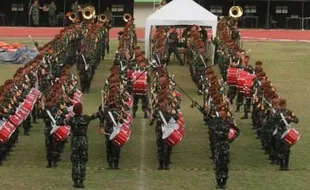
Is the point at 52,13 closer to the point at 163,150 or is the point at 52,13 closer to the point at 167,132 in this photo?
the point at 163,150

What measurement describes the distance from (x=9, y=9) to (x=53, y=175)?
3423cm

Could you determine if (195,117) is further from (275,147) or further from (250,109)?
(275,147)

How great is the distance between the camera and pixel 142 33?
47.6m

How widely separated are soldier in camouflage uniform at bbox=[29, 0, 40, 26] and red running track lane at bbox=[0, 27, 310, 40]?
1.53ft

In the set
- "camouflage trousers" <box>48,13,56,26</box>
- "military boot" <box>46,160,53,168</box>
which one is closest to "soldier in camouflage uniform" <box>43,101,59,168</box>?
"military boot" <box>46,160,53,168</box>

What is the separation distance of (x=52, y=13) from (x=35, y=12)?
35.1 inches

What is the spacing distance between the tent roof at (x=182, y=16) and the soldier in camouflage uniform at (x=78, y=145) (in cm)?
1578

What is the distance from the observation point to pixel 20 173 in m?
16.8

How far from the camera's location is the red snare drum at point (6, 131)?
17.2 m

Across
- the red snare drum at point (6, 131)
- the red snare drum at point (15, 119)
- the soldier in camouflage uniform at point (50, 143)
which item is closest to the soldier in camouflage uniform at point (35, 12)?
the red snare drum at point (15, 119)

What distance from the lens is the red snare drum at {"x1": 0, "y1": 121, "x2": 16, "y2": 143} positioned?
17203mm

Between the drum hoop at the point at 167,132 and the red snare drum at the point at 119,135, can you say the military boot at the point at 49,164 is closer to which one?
the red snare drum at the point at 119,135

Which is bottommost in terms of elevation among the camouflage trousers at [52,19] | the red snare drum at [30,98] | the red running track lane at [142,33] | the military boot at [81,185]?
the military boot at [81,185]

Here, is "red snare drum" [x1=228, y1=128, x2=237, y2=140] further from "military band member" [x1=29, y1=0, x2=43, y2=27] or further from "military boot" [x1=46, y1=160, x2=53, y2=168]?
"military band member" [x1=29, y1=0, x2=43, y2=27]
